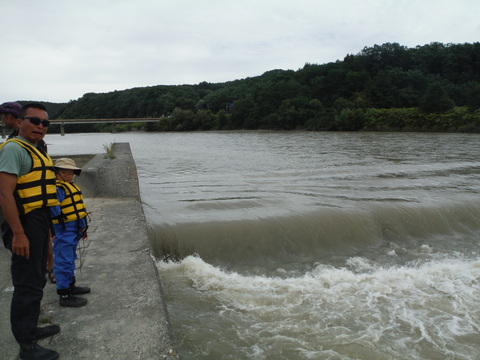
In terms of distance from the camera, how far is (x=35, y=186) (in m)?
2.70

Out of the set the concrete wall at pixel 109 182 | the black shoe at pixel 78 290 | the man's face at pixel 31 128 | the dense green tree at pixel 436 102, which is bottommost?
the black shoe at pixel 78 290

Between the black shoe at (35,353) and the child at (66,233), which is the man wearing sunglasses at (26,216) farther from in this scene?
the child at (66,233)

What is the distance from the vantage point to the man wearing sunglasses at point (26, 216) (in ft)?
8.32

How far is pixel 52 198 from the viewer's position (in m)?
2.80

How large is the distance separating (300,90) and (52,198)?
90.0 meters

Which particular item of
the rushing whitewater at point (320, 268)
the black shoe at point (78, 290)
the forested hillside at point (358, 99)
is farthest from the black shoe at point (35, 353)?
the forested hillside at point (358, 99)

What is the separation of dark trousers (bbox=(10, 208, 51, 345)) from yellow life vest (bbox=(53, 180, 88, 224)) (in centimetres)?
73

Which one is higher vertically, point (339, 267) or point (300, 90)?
point (300, 90)

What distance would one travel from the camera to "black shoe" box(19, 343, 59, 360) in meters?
2.61

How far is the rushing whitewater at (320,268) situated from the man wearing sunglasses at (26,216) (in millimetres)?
1606

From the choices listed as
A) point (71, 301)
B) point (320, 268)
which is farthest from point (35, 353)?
point (320, 268)

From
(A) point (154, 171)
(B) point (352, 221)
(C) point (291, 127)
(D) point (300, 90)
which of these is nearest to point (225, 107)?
(D) point (300, 90)

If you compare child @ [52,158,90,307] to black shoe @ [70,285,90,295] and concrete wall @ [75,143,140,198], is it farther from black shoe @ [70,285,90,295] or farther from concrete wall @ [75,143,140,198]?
concrete wall @ [75,143,140,198]

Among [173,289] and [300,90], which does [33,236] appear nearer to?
[173,289]
